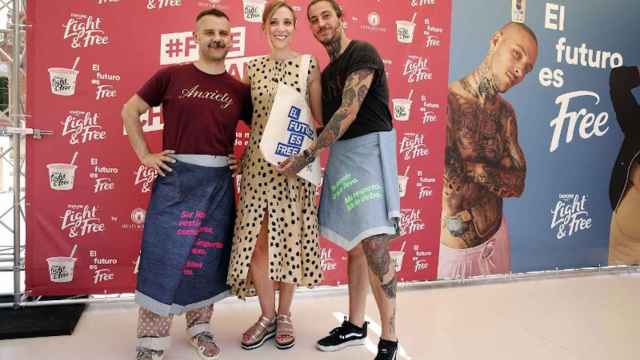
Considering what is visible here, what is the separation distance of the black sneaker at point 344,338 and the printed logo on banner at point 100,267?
135 centimetres

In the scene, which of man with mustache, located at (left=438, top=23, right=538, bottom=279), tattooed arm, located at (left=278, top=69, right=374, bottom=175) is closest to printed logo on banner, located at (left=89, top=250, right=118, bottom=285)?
tattooed arm, located at (left=278, top=69, right=374, bottom=175)

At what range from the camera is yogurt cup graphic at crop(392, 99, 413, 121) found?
3.36 meters

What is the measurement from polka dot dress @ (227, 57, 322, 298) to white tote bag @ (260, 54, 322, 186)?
0.09 m

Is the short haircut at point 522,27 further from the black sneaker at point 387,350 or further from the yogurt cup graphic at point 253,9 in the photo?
the black sneaker at point 387,350

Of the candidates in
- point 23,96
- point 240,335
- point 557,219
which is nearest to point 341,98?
point 240,335

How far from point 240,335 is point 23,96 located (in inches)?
70.2

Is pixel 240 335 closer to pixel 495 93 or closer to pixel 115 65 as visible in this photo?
pixel 115 65

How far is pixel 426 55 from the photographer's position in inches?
133

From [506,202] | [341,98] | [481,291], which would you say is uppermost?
[341,98]

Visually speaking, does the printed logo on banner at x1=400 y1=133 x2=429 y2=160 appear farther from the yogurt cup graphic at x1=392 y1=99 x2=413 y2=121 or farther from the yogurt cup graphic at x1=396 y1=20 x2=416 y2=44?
the yogurt cup graphic at x1=396 y1=20 x2=416 y2=44

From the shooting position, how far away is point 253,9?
3033mm

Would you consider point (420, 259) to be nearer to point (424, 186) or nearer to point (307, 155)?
point (424, 186)

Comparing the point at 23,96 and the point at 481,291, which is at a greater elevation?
the point at 23,96

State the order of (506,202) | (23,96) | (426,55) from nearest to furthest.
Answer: (23,96) → (426,55) → (506,202)
